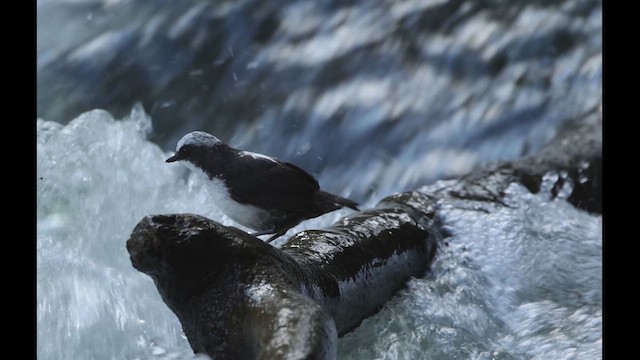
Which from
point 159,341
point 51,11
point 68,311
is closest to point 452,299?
point 159,341

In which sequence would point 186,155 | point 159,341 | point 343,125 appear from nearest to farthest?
point 186,155 → point 159,341 → point 343,125

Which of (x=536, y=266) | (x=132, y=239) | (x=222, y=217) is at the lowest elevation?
(x=222, y=217)

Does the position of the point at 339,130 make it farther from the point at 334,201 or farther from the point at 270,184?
the point at 270,184

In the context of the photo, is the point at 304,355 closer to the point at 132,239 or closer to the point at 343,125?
the point at 132,239

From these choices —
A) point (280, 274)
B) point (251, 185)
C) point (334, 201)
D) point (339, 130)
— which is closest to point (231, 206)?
point (251, 185)

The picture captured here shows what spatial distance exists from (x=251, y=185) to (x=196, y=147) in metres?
0.24

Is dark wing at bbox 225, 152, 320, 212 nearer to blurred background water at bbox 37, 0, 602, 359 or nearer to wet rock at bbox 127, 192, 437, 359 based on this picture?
wet rock at bbox 127, 192, 437, 359

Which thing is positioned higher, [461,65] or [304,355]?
[304,355]

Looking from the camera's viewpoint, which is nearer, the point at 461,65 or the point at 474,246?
the point at 474,246

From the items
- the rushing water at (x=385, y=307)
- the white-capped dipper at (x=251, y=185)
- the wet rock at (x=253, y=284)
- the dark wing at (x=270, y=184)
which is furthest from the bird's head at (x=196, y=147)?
the rushing water at (x=385, y=307)

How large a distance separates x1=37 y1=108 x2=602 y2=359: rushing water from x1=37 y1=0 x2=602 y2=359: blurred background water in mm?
10

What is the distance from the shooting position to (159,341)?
3.39 m
